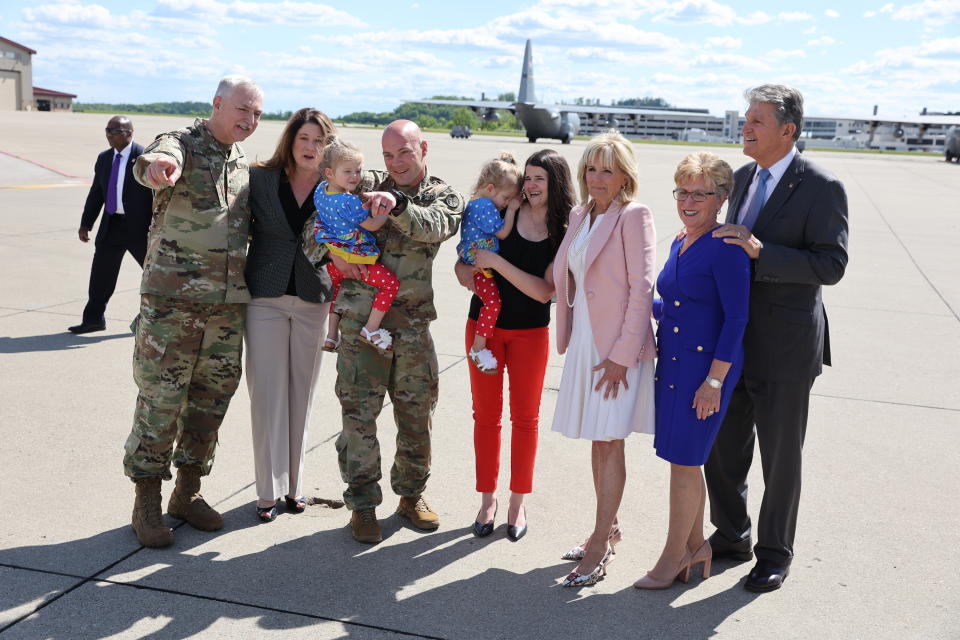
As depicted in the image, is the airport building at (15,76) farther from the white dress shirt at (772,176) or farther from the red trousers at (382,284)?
the white dress shirt at (772,176)

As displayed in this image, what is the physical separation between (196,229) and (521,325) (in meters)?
1.55

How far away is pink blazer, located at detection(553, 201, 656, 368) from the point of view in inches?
138

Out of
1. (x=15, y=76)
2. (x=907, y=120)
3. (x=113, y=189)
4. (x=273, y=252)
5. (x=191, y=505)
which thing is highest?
(x=15, y=76)

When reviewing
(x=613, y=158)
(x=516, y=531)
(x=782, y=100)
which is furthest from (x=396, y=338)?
(x=782, y=100)

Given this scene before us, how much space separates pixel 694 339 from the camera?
3475 mm

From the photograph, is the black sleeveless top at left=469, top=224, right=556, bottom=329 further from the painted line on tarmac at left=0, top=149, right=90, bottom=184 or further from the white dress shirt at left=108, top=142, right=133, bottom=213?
the painted line on tarmac at left=0, top=149, right=90, bottom=184

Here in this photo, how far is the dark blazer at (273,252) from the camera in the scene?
3996 millimetres

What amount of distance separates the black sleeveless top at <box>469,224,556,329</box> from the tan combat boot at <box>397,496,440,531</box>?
3.25 feet

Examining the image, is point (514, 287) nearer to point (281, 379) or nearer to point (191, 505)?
point (281, 379)

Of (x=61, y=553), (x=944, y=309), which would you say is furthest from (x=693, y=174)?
(x=944, y=309)

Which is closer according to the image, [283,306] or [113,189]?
[283,306]

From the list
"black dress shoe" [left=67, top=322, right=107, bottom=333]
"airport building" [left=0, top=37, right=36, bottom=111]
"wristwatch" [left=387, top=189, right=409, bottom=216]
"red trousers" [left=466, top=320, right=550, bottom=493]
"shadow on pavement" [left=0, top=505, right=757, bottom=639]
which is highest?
"airport building" [left=0, top=37, right=36, bottom=111]

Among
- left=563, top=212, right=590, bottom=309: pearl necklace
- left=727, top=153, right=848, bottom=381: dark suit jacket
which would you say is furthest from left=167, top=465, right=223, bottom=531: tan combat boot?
left=727, top=153, right=848, bottom=381: dark suit jacket

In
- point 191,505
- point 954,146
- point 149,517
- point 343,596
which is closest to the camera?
point 343,596
